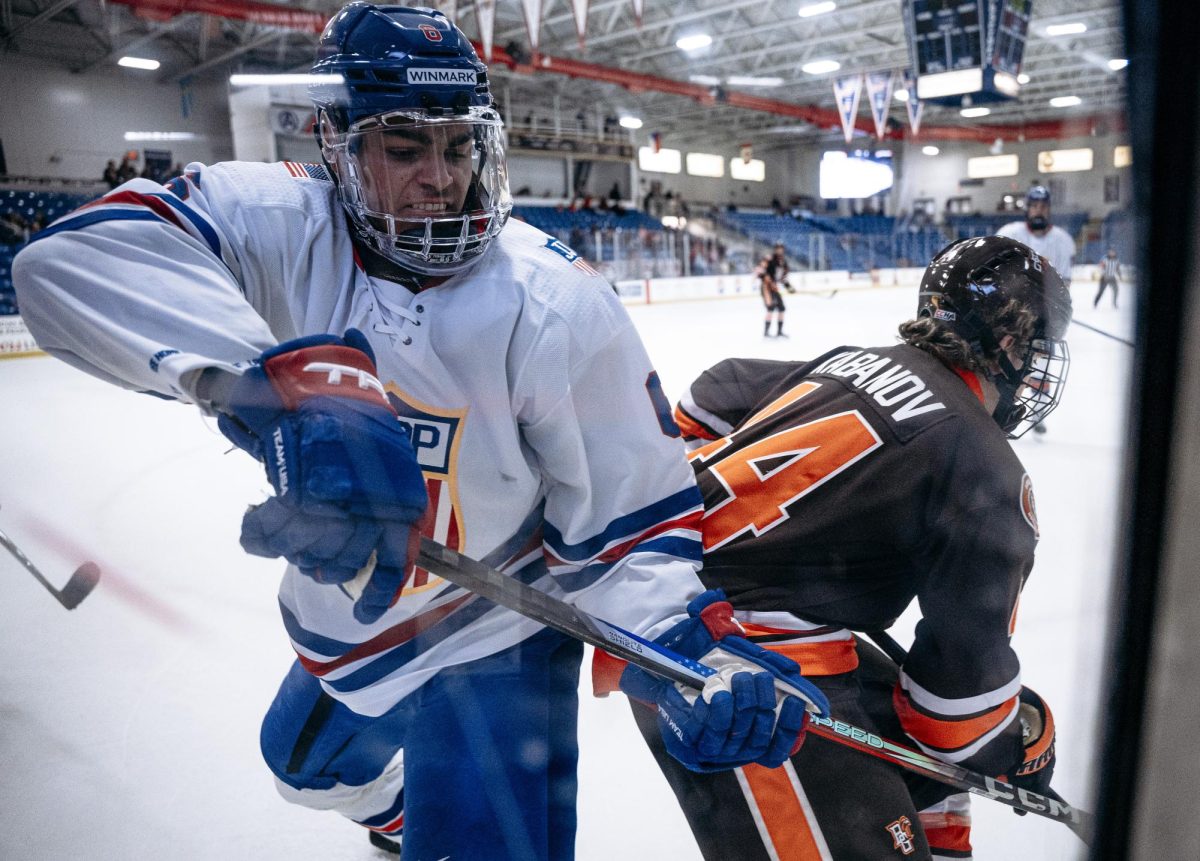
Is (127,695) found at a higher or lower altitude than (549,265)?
lower

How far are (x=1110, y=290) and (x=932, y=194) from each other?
Result: 1656 mm

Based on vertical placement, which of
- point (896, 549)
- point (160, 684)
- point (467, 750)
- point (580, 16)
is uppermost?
point (580, 16)

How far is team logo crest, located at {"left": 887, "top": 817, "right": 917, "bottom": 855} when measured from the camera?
0.79 metres

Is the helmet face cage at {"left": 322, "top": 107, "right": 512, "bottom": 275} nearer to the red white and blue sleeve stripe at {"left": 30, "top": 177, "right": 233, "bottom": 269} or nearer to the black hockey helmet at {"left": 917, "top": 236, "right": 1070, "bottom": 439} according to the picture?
the red white and blue sleeve stripe at {"left": 30, "top": 177, "right": 233, "bottom": 269}

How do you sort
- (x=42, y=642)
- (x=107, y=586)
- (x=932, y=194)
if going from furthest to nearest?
(x=932, y=194), (x=107, y=586), (x=42, y=642)

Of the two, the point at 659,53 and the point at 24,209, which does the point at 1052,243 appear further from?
the point at 24,209

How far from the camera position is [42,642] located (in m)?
1.32

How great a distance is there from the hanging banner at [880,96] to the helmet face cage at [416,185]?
1.11 metres

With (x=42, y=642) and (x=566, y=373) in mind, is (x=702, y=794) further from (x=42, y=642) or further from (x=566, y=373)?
(x=42, y=642)

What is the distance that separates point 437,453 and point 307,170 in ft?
0.95

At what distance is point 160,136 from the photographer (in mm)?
615

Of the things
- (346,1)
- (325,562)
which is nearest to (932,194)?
(346,1)

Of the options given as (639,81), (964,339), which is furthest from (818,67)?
(964,339)

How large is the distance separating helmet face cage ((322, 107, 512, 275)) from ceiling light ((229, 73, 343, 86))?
35 mm
